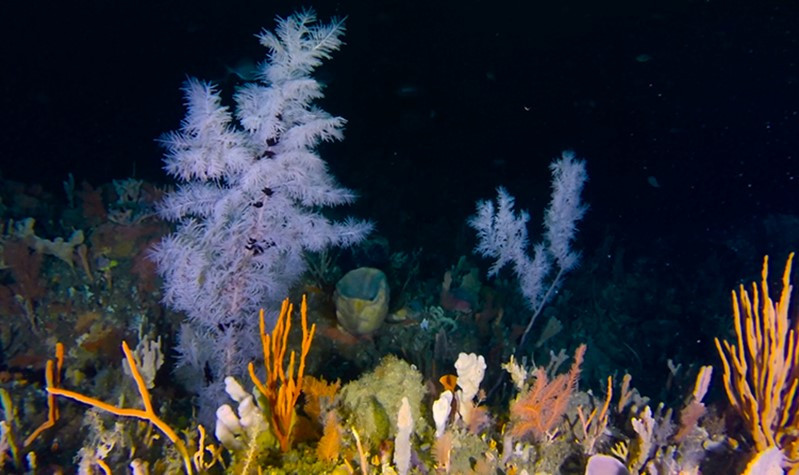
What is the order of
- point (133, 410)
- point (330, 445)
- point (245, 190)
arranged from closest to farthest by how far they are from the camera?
point (133, 410) < point (330, 445) < point (245, 190)

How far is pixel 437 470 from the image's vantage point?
295cm

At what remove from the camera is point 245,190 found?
437cm

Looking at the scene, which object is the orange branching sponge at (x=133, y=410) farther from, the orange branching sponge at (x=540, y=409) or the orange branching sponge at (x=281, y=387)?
the orange branching sponge at (x=540, y=409)

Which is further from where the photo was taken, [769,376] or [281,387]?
[769,376]

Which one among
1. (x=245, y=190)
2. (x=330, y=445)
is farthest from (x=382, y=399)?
(x=245, y=190)

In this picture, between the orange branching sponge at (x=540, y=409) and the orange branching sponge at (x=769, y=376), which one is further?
the orange branching sponge at (x=540, y=409)

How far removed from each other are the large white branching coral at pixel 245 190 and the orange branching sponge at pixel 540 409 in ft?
8.07

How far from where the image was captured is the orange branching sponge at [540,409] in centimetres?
344

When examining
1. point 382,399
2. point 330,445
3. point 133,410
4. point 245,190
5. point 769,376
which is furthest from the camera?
point 245,190

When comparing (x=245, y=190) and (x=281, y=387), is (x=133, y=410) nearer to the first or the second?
(x=281, y=387)

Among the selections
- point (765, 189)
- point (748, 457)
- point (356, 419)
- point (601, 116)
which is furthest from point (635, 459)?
point (765, 189)

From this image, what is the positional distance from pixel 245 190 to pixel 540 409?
3272mm

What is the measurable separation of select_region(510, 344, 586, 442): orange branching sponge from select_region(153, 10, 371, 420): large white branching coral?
2.46m

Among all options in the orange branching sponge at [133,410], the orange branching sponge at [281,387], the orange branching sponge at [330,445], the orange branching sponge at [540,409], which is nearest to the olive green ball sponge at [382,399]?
the orange branching sponge at [330,445]
